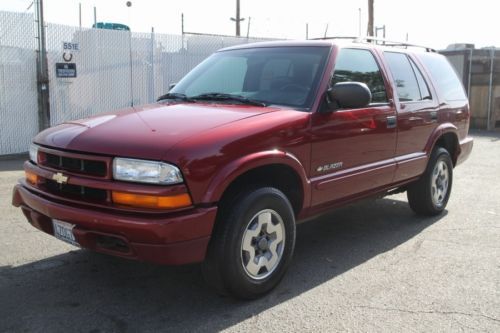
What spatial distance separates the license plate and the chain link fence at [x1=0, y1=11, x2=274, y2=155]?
23.9 ft

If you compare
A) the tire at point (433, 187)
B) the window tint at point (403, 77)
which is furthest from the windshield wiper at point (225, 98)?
the tire at point (433, 187)

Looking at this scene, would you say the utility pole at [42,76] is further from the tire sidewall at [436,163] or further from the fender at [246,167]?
the fender at [246,167]

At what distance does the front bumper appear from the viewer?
10.4 feet

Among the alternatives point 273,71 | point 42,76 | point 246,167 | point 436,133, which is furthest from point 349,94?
point 42,76

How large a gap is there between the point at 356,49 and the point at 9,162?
7237 millimetres

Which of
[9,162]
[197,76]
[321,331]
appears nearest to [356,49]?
[197,76]

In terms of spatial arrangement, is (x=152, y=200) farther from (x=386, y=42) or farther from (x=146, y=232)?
(x=386, y=42)

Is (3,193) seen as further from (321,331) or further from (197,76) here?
(321,331)

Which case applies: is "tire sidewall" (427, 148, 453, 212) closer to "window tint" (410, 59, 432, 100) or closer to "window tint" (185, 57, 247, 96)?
"window tint" (410, 59, 432, 100)

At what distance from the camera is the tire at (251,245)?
11.4 feet

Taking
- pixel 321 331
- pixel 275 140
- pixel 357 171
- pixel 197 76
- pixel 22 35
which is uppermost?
pixel 22 35

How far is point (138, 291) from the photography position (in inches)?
154

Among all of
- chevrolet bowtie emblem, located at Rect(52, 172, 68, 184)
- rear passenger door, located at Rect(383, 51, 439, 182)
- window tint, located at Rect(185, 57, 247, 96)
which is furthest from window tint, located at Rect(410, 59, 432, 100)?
chevrolet bowtie emblem, located at Rect(52, 172, 68, 184)

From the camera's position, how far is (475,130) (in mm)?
16578
